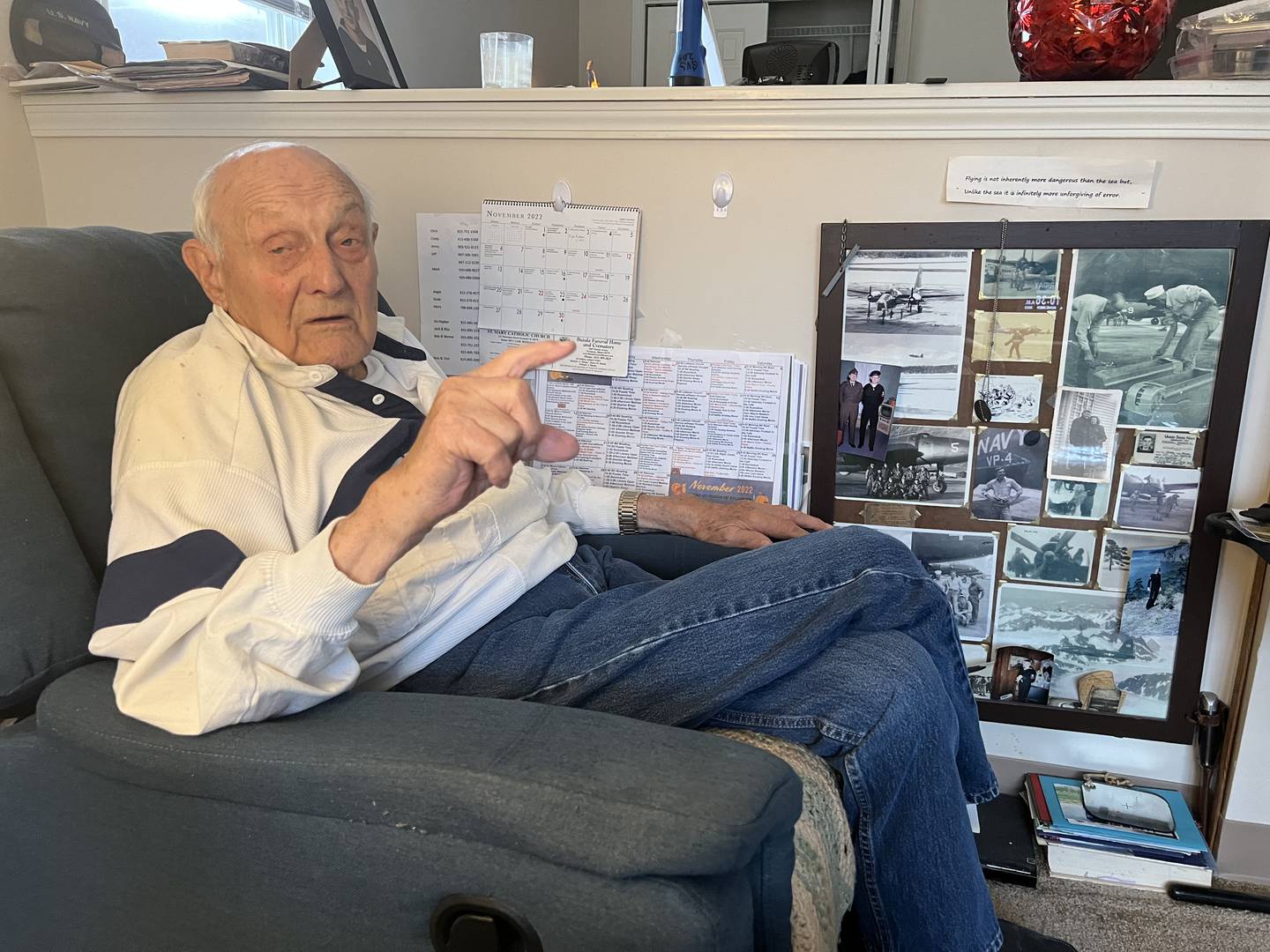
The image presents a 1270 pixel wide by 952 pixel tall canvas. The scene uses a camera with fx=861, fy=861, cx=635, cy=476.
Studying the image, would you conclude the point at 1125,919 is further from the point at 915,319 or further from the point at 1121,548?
the point at 915,319

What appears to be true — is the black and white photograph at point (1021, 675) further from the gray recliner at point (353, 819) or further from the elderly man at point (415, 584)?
the gray recliner at point (353, 819)

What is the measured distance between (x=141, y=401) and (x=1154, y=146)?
56.3 inches

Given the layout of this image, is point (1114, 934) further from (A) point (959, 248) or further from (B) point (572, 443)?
(B) point (572, 443)

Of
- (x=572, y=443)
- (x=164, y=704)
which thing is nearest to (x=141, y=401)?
(x=164, y=704)

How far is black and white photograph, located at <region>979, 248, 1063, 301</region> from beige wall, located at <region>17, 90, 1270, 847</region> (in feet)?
0.21

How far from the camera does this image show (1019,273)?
1.37 meters

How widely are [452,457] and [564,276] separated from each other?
87 centimetres

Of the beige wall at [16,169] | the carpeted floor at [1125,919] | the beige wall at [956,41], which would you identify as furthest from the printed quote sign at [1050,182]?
the beige wall at [956,41]

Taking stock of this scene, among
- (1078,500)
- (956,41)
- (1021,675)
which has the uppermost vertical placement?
(956,41)

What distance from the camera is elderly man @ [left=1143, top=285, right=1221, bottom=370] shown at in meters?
1.32

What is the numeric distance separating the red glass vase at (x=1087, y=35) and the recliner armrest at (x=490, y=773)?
3.81ft

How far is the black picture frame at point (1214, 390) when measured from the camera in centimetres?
130

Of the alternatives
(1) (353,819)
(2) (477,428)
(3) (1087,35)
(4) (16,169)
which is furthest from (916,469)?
(4) (16,169)

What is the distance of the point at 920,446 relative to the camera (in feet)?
4.86
